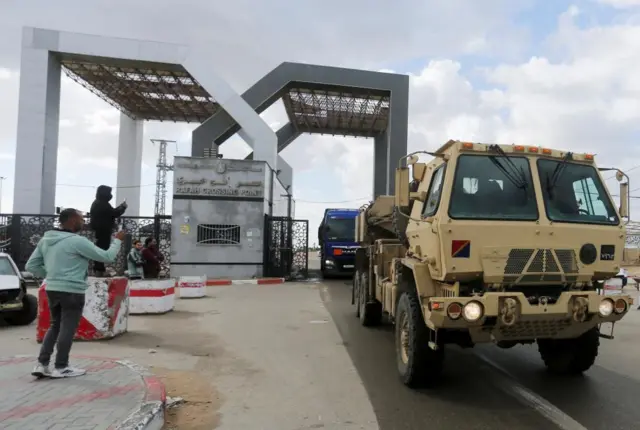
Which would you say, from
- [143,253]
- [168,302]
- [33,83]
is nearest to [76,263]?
[168,302]

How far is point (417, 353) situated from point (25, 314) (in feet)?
25.8

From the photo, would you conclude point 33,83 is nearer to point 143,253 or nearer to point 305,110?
point 143,253

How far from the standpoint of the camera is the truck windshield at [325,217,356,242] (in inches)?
811

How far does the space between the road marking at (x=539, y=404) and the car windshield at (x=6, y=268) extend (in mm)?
8951

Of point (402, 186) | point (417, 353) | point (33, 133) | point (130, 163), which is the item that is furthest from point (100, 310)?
point (130, 163)

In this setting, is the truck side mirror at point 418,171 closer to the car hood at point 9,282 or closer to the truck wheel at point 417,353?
the truck wheel at point 417,353

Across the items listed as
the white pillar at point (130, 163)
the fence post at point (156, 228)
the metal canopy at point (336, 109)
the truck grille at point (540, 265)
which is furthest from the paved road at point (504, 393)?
the white pillar at point (130, 163)

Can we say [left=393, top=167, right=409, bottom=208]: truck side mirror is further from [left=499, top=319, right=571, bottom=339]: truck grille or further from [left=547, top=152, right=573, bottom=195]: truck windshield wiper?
[left=499, top=319, right=571, bottom=339]: truck grille

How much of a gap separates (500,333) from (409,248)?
1.74 meters

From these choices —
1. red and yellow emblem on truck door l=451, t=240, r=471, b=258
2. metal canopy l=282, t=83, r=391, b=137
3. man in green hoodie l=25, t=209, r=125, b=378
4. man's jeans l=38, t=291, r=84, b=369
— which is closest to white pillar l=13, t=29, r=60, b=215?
metal canopy l=282, t=83, r=391, b=137

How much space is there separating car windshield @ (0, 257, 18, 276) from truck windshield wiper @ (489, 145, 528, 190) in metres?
9.02

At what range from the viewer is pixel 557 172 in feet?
17.6

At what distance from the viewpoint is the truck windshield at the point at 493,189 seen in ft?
16.5

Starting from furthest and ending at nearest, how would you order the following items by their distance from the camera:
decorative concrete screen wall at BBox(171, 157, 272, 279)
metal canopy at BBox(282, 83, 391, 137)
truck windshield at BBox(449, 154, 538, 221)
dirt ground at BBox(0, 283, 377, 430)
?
metal canopy at BBox(282, 83, 391, 137) < decorative concrete screen wall at BBox(171, 157, 272, 279) < truck windshield at BBox(449, 154, 538, 221) < dirt ground at BBox(0, 283, 377, 430)
